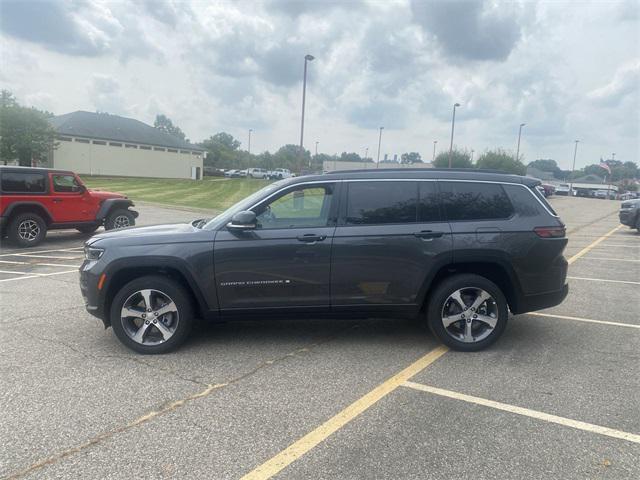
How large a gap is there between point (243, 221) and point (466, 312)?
2.35 m

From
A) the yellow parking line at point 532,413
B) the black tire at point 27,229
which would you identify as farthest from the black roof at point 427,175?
the black tire at point 27,229

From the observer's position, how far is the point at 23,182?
10.7 metres

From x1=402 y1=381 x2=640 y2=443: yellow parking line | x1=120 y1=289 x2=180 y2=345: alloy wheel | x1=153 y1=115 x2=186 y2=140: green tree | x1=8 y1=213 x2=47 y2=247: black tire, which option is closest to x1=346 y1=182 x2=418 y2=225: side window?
x1=402 y1=381 x2=640 y2=443: yellow parking line

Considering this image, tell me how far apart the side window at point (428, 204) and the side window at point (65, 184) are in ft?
31.5

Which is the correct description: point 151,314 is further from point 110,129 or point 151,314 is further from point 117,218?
point 110,129

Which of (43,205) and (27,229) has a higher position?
(43,205)

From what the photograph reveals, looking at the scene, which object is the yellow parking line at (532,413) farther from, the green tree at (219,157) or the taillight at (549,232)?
the green tree at (219,157)

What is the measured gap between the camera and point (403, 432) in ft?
10.8

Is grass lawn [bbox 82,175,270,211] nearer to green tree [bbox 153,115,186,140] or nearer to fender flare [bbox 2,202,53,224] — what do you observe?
fender flare [bbox 2,202,53,224]

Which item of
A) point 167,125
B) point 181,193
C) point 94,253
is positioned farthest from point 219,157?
point 94,253

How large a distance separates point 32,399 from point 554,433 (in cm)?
382

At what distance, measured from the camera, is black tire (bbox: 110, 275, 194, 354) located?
4590 mm

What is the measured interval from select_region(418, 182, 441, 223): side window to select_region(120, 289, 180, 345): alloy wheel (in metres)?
2.57

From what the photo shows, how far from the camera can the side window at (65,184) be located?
11242 mm
